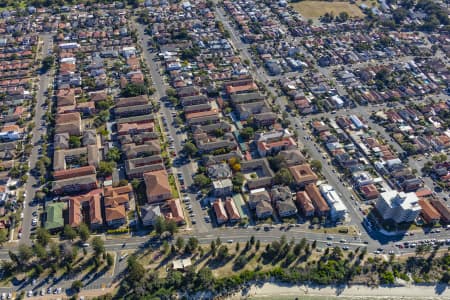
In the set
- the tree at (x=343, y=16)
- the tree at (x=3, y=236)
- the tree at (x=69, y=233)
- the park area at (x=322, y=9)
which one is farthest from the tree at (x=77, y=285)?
the tree at (x=343, y=16)

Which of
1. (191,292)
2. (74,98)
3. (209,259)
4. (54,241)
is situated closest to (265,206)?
(209,259)

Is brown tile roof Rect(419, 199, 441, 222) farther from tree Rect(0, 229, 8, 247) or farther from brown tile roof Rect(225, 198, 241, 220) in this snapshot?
tree Rect(0, 229, 8, 247)

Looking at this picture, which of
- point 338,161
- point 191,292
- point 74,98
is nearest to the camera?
point 191,292

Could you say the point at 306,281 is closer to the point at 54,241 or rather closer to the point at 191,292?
the point at 191,292

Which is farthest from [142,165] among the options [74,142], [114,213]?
[74,142]

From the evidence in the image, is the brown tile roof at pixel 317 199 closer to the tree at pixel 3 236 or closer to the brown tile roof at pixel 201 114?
the brown tile roof at pixel 201 114

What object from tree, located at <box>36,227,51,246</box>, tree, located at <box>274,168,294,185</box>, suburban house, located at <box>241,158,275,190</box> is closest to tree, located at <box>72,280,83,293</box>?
tree, located at <box>36,227,51,246</box>
